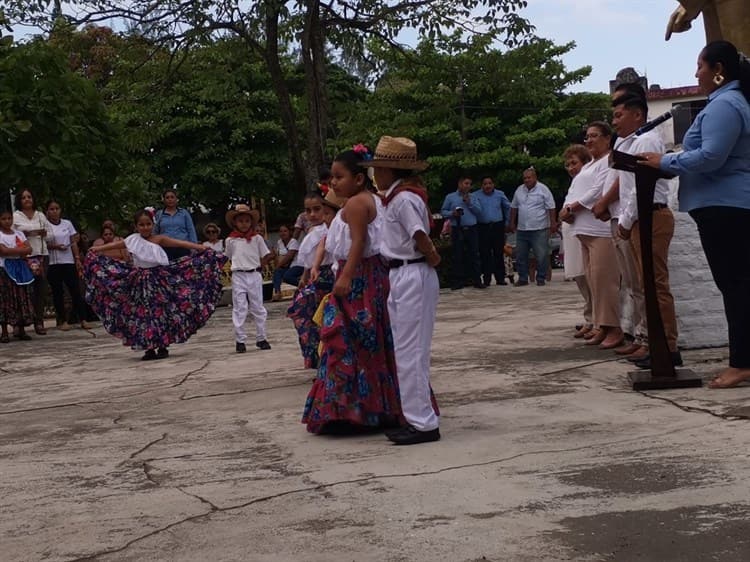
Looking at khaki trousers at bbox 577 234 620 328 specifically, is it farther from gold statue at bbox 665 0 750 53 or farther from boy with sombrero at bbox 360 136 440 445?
boy with sombrero at bbox 360 136 440 445

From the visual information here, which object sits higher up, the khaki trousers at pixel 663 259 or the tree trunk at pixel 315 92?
the tree trunk at pixel 315 92

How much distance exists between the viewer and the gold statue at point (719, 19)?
28.8 feet

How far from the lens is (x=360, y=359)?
267 inches

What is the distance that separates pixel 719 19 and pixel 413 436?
450cm

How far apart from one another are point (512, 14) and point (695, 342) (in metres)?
11.4

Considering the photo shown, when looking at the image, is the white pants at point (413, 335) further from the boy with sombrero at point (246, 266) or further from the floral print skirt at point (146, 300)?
the floral print skirt at point (146, 300)

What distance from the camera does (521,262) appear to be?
64.1ft

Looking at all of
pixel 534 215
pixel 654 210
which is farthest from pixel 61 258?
pixel 654 210

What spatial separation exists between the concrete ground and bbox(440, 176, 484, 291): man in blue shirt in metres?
10.00

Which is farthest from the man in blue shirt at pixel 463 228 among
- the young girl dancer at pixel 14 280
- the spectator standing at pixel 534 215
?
the young girl dancer at pixel 14 280

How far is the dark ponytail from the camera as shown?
23.0 feet

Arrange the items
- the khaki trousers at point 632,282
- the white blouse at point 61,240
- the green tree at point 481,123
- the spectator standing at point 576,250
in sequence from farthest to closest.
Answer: the green tree at point 481,123 → the white blouse at point 61,240 → the spectator standing at point 576,250 → the khaki trousers at point 632,282

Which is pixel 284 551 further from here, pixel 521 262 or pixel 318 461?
pixel 521 262

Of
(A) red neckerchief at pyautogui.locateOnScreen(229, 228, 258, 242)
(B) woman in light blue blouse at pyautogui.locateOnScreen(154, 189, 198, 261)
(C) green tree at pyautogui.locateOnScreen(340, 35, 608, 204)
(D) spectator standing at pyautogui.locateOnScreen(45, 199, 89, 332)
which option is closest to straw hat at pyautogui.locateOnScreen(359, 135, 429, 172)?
(A) red neckerchief at pyautogui.locateOnScreen(229, 228, 258, 242)
